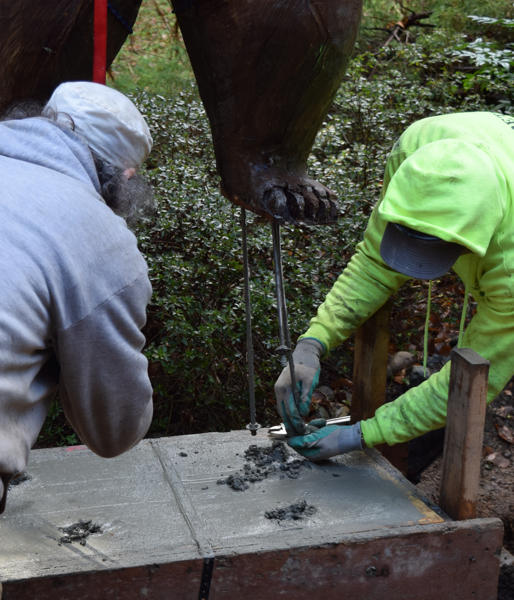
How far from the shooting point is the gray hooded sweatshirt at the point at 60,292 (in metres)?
1.21

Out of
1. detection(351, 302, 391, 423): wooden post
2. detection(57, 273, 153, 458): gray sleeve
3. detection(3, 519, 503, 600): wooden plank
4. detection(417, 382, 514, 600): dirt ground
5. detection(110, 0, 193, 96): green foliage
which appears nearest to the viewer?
detection(57, 273, 153, 458): gray sleeve

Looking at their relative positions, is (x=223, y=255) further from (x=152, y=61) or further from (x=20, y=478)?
(x=152, y=61)

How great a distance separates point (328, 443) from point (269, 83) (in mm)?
1160

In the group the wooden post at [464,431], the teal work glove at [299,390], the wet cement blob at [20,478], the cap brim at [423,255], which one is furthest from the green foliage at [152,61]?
the wooden post at [464,431]

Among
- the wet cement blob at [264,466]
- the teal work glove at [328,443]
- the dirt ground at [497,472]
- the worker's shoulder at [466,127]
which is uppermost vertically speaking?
the worker's shoulder at [466,127]

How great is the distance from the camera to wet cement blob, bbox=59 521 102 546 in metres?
1.90

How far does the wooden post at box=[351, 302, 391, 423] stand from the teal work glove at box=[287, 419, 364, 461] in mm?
284

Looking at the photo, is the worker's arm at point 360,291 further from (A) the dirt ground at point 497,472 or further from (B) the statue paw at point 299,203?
(A) the dirt ground at point 497,472

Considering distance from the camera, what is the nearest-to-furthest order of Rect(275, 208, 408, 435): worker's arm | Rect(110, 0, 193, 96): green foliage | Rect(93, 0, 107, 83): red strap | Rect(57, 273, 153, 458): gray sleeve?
1. Rect(57, 273, 153, 458): gray sleeve
2. Rect(93, 0, 107, 83): red strap
3. Rect(275, 208, 408, 435): worker's arm
4. Rect(110, 0, 193, 96): green foliage

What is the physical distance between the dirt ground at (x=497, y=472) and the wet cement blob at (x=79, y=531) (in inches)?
58.4

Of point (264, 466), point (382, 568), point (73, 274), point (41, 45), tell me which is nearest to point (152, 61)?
point (41, 45)

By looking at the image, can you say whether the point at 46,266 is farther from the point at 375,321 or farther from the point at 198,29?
the point at 375,321

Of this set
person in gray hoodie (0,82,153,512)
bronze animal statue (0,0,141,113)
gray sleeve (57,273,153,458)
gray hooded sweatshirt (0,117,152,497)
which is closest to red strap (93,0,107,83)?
bronze animal statue (0,0,141,113)

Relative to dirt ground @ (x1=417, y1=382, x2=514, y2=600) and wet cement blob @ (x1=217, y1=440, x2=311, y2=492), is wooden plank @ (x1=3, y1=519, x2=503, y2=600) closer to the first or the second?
wet cement blob @ (x1=217, y1=440, x2=311, y2=492)
